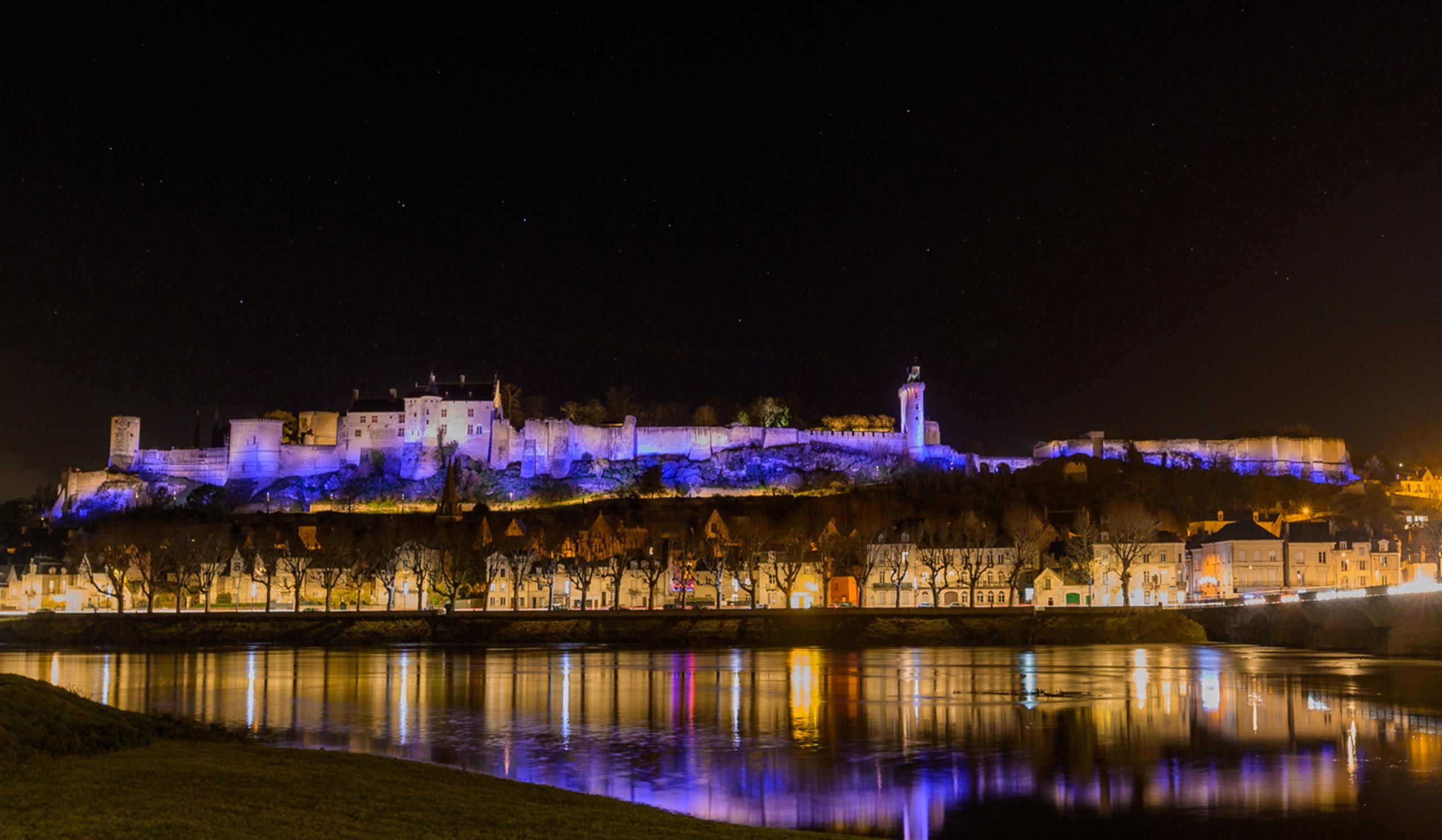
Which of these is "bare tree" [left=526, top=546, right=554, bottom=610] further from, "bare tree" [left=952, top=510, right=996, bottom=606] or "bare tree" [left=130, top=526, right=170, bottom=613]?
"bare tree" [left=952, top=510, right=996, bottom=606]

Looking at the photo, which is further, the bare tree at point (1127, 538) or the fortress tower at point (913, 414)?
the fortress tower at point (913, 414)

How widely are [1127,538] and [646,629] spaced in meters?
32.3

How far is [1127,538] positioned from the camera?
78812 mm

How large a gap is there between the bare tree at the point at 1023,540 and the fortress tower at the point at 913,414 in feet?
151

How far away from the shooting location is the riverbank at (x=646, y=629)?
214ft

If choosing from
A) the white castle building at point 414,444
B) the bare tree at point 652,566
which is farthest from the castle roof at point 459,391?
the bare tree at point 652,566

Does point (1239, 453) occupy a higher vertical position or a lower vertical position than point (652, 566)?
higher

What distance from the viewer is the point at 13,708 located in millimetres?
17281

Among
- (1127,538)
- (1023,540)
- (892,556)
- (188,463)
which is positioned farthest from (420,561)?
(188,463)

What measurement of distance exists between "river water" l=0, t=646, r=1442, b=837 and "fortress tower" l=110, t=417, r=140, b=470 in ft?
285

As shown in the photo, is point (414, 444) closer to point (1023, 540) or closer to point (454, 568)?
point (454, 568)

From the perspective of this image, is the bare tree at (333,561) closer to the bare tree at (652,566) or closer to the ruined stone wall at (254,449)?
the bare tree at (652,566)

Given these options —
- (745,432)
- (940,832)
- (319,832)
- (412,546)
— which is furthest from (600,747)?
(745,432)

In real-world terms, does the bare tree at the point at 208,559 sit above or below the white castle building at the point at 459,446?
below
